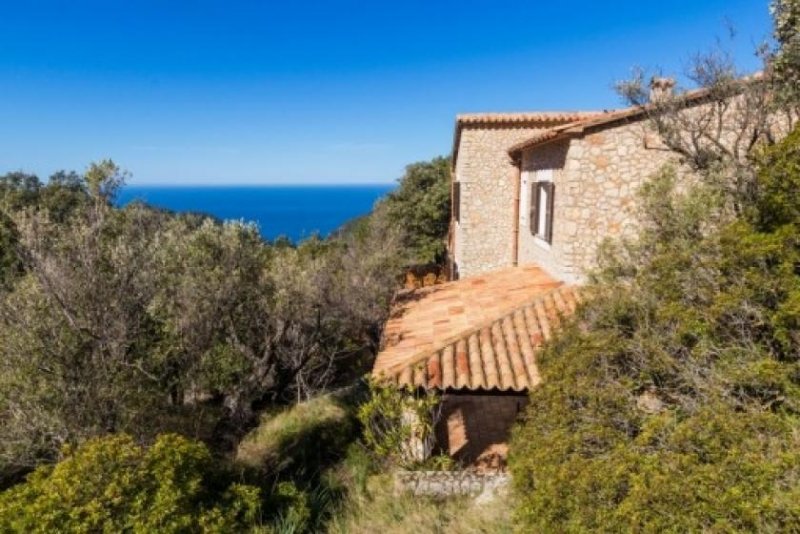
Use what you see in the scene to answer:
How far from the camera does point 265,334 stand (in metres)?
11.9

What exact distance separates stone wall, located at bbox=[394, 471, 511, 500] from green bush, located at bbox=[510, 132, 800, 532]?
2109 millimetres

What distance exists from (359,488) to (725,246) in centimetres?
740

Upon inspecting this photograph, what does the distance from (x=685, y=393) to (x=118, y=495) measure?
279 inches

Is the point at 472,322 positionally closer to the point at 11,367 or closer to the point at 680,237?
the point at 680,237

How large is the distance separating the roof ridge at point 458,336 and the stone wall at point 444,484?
6.24 feet

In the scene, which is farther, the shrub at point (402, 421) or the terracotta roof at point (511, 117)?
the terracotta roof at point (511, 117)

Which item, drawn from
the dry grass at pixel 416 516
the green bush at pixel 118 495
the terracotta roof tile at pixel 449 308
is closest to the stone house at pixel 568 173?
the terracotta roof tile at pixel 449 308

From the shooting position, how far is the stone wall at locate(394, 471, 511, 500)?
8.50 metres

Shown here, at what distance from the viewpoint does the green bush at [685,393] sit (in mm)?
3863

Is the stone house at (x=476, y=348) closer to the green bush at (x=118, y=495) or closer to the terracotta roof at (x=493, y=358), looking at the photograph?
the terracotta roof at (x=493, y=358)

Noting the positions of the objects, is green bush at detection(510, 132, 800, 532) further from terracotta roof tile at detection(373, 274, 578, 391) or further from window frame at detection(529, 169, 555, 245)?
window frame at detection(529, 169, 555, 245)

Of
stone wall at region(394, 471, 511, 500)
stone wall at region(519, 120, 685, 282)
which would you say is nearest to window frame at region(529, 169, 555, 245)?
stone wall at region(519, 120, 685, 282)

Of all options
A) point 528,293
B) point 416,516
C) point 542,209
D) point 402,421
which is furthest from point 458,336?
point 542,209

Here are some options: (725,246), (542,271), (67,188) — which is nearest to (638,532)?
(725,246)
